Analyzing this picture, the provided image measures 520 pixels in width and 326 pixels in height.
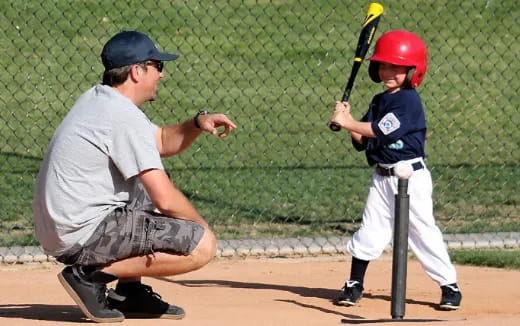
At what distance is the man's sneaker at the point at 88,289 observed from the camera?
571cm

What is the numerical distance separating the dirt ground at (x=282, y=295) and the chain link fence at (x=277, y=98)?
648mm

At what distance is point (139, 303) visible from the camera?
6.00 m

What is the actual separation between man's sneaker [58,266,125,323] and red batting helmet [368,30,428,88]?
71.3 inches

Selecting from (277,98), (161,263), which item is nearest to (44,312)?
(161,263)

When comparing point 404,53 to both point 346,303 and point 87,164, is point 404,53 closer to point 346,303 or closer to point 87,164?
point 346,303

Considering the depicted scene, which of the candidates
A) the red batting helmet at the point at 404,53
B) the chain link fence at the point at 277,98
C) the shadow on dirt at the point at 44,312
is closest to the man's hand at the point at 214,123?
the red batting helmet at the point at 404,53

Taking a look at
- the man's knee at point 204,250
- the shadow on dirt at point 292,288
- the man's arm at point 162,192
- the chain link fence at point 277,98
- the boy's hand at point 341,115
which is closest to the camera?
the man's arm at point 162,192

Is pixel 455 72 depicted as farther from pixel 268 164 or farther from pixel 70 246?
pixel 70 246

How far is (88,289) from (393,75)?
1.94 metres

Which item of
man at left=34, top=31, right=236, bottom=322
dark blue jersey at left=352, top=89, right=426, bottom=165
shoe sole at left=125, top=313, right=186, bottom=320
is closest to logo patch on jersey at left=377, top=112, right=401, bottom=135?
dark blue jersey at left=352, top=89, right=426, bottom=165

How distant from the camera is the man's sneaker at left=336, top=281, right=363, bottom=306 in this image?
6.55 metres

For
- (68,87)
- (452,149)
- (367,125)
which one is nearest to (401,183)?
(367,125)

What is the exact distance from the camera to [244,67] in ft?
43.1

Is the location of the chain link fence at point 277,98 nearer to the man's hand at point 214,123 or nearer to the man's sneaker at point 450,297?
the man's sneaker at point 450,297
